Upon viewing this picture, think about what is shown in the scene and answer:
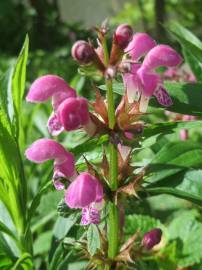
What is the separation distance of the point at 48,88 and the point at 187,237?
57cm

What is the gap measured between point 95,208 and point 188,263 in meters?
0.40

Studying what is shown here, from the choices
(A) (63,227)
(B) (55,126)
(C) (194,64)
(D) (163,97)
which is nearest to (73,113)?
(B) (55,126)

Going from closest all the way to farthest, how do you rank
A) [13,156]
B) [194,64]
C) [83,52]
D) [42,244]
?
1. [83,52]
2. [13,156]
3. [194,64]
4. [42,244]

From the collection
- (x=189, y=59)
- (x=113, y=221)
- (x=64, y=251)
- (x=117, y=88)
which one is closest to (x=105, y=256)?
(x=113, y=221)

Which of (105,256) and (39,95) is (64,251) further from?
(39,95)

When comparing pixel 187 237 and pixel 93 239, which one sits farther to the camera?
pixel 187 237

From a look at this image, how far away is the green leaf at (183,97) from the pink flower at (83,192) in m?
0.18

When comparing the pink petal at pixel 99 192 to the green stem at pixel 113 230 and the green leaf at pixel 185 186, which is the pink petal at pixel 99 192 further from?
the green leaf at pixel 185 186

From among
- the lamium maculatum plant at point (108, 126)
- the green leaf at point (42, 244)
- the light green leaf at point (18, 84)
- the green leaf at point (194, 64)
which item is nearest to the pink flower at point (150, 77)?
the lamium maculatum plant at point (108, 126)

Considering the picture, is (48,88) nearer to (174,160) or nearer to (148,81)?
(148,81)

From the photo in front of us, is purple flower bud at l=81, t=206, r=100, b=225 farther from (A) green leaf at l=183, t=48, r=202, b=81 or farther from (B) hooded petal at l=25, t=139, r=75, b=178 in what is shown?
(A) green leaf at l=183, t=48, r=202, b=81

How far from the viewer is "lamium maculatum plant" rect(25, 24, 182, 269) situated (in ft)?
3.05

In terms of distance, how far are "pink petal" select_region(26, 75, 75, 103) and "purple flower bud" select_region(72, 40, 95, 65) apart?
0.33ft

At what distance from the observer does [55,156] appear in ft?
3.46
